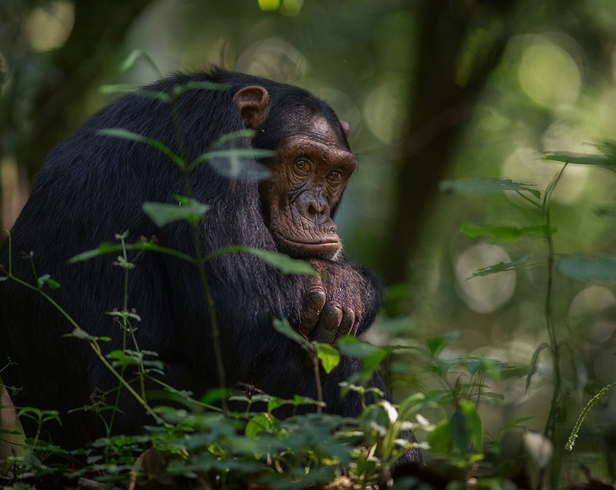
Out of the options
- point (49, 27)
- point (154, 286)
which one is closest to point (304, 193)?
point (154, 286)

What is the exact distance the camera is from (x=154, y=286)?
4.21 metres

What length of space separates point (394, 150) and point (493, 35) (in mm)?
1574

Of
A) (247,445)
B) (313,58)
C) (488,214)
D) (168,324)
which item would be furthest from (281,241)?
(313,58)

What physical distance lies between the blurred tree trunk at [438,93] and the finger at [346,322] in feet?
13.0

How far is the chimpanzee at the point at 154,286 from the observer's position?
4070 millimetres

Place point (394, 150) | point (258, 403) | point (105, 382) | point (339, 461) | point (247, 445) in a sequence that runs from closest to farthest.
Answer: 1. point (247, 445)
2. point (339, 461)
3. point (105, 382)
4. point (258, 403)
5. point (394, 150)

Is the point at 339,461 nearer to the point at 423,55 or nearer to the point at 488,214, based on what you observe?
the point at 423,55

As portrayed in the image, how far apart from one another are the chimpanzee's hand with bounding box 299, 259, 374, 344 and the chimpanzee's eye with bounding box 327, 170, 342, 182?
61cm

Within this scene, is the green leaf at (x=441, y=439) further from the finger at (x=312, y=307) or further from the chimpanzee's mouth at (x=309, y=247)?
the chimpanzee's mouth at (x=309, y=247)

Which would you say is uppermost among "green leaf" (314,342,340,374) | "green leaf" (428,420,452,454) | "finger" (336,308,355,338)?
"green leaf" (314,342,340,374)

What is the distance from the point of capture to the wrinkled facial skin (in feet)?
16.0

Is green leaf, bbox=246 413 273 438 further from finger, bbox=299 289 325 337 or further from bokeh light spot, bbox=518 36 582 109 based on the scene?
bokeh light spot, bbox=518 36 582 109

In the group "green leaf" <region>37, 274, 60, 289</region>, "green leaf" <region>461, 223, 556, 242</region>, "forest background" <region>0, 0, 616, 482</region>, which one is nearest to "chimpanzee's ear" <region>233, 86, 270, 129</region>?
"forest background" <region>0, 0, 616, 482</region>

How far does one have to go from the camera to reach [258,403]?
4250mm
